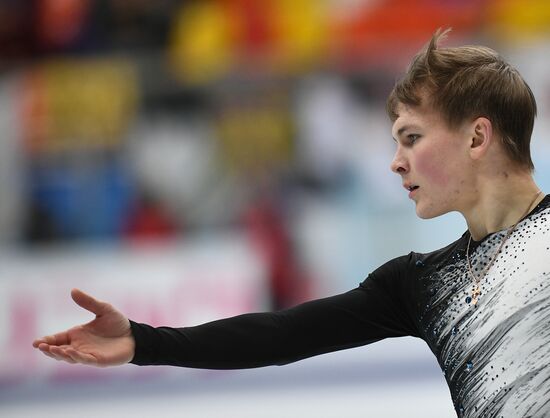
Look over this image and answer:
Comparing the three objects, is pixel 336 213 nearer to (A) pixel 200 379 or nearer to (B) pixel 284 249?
(B) pixel 284 249

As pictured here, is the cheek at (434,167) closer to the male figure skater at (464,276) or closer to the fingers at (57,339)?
the male figure skater at (464,276)

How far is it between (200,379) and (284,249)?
3.37 ft

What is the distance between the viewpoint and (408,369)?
539cm

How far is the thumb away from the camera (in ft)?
6.24

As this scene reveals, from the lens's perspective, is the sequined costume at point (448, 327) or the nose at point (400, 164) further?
the nose at point (400, 164)

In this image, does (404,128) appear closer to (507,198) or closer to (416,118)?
(416,118)

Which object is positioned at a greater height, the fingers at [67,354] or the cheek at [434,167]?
the cheek at [434,167]

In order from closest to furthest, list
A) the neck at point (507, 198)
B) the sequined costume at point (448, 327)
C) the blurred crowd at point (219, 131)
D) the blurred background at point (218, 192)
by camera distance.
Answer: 1. the sequined costume at point (448, 327)
2. the neck at point (507, 198)
3. the blurred background at point (218, 192)
4. the blurred crowd at point (219, 131)

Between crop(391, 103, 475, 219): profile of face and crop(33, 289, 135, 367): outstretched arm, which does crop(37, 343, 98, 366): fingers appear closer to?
crop(33, 289, 135, 367): outstretched arm

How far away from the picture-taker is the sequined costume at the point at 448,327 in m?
1.84

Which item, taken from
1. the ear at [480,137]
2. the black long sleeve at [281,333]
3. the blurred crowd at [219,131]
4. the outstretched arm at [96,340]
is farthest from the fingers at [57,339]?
the blurred crowd at [219,131]

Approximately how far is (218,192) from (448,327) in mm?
4215

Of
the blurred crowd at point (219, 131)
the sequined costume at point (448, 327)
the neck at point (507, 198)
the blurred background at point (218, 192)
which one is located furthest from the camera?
the blurred crowd at point (219, 131)

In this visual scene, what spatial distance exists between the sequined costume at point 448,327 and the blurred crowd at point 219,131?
369 cm
